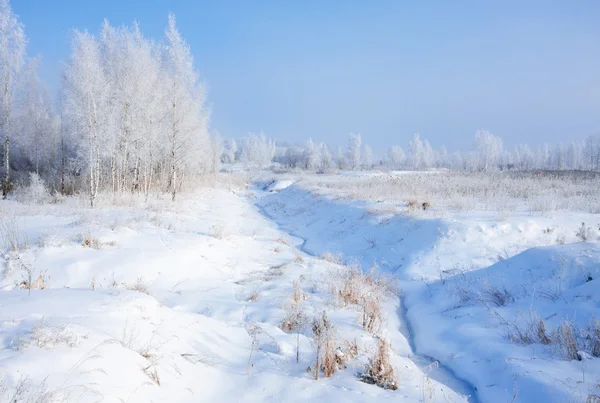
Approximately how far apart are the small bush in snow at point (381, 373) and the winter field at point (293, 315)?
0.02 m

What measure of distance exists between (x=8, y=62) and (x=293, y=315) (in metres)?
22.0

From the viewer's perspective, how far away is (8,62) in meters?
17.6

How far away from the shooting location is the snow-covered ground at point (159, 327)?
2.49 m

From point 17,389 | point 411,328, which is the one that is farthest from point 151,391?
point 411,328

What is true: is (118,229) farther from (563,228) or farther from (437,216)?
(563,228)

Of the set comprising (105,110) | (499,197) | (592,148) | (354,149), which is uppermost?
(592,148)

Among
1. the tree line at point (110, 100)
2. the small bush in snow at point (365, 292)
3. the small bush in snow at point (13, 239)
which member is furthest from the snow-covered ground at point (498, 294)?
the tree line at point (110, 100)

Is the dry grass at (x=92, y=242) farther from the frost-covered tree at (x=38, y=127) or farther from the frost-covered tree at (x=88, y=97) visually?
the frost-covered tree at (x=38, y=127)

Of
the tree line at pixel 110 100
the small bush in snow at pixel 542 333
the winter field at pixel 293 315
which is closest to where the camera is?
the winter field at pixel 293 315

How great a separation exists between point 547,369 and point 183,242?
7347mm

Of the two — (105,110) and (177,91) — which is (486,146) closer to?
(177,91)

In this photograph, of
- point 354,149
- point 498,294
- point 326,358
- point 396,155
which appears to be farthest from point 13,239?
point 396,155

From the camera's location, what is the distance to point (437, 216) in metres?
11.2

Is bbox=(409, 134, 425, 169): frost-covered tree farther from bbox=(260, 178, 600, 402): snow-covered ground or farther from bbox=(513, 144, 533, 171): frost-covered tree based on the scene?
bbox=(260, 178, 600, 402): snow-covered ground
